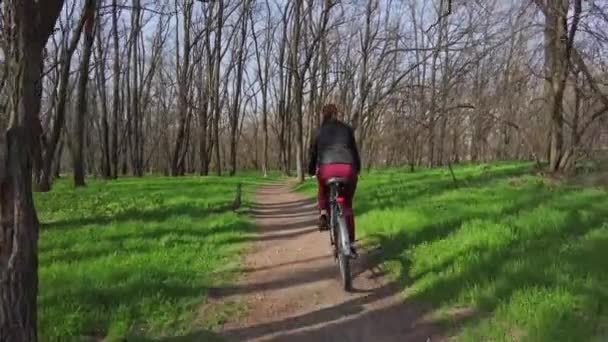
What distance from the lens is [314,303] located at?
5.73m

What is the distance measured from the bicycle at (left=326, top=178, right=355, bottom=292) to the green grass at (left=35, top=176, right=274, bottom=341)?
4.02 feet

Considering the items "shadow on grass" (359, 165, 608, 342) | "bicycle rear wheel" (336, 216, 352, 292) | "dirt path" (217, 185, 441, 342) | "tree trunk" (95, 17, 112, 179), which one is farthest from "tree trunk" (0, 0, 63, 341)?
"tree trunk" (95, 17, 112, 179)

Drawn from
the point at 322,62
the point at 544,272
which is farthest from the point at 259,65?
A: the point at 544,272

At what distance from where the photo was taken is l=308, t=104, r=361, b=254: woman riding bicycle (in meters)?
6.37

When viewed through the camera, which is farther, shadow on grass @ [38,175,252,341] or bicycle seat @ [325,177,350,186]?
bicycle seat @ [325,177,350,186]

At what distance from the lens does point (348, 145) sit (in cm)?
→ 644

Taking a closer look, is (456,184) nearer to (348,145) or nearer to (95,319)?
(348,145)

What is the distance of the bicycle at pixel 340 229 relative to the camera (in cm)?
604

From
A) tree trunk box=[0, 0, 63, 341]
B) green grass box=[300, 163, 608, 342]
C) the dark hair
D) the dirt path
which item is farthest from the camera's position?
the dark hair

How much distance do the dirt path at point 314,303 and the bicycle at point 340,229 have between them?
0.20 metres

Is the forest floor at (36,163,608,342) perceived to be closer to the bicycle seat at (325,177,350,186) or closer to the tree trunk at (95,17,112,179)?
the bicycle seat at (325,177,350,186)

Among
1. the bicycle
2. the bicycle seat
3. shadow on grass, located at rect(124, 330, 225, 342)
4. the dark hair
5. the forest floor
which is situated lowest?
shadow on grass, located at rect(124, 330, 225, 342)

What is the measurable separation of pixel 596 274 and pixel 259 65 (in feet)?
146

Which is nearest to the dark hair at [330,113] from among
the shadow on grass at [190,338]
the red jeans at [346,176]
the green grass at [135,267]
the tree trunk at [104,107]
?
the red jeans at [346,176]
